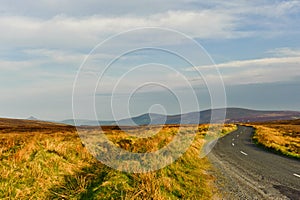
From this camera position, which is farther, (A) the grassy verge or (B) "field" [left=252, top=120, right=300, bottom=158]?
(B) "field" [left=252, top=120, right=300, bottom=158]

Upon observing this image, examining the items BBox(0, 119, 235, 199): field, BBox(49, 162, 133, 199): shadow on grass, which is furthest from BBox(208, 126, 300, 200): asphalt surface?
BBox(49, 162, 133, 199): shadow on grass

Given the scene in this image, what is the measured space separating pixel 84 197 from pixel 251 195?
4915mm

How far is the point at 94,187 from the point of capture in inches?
355

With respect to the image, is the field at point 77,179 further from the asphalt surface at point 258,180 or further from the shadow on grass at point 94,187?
the asphalt surface at point 258,180

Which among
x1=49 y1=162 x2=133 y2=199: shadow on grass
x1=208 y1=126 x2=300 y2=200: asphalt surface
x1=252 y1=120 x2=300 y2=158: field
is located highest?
x1=49 y1=162 x2=133 y2=199: shadow on grass

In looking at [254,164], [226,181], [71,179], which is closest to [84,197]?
[71,179]

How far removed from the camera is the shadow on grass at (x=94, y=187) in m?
8.18

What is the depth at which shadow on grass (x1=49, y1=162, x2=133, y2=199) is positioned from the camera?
8180 millimetres

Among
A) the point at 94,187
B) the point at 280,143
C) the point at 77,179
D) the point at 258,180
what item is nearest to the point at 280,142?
the point at 280,143

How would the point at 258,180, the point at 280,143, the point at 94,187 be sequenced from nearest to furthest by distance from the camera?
the point at 94,187 → the point at 258,180 → the point at 280,143

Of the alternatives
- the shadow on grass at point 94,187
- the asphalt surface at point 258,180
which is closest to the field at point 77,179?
the shadow on grass at point 94,187

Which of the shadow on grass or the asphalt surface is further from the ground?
the shadow on grass

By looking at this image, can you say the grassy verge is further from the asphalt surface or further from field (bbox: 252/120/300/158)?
the asphalt surface

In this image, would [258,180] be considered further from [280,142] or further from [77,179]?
[280,142]
